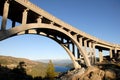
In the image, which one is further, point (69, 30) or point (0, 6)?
point (69, 30)

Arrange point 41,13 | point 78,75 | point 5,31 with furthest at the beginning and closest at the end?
point 78,75
point 41,13
point 5,31

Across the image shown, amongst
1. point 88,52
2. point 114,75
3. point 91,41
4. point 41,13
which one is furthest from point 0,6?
point 91,41

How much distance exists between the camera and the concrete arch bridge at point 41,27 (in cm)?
1918

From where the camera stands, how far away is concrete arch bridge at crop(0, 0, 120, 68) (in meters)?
19.2

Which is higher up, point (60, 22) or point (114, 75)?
point (60, 22)

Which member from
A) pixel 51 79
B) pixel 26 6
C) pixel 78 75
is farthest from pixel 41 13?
pixel 51 79

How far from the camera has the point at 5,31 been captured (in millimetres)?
17797

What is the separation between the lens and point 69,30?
3444cm

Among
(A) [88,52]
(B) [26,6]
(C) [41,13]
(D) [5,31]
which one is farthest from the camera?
(A) [88,52]

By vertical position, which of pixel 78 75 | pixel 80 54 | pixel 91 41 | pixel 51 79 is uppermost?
pixel 91 41

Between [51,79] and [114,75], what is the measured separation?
36.6m

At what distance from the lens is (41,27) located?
2459 cm

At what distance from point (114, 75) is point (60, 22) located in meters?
11.7

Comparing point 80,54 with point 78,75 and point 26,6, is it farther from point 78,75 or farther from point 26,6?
point 26,6
